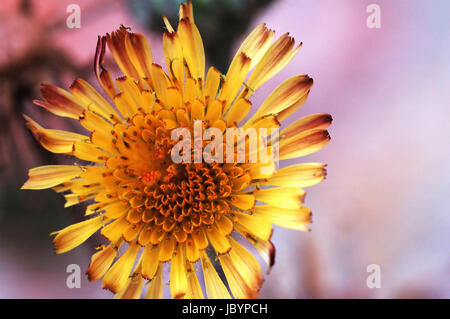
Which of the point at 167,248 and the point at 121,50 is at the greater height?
the point at 121,50

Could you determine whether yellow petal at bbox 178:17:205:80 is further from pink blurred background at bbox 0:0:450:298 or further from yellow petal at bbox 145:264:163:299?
yellow petal at bbox 145:264:163:299

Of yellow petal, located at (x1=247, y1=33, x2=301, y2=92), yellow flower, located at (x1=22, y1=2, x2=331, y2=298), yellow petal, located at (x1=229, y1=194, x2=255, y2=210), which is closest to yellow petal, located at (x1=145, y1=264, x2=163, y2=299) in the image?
yellow flower, located at (x1=22, y1=2, x2=331, y2=298)

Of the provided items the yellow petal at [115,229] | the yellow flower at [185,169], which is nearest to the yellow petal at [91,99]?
the yellow flower at [185,169]

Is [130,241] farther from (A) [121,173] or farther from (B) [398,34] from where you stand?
(B) [398,34]

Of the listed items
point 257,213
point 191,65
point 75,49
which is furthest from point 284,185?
point 75,49

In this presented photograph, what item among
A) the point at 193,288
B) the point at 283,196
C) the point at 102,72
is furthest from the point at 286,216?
the point at 102,72

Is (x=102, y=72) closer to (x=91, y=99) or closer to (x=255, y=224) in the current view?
(x=91, y=99)
